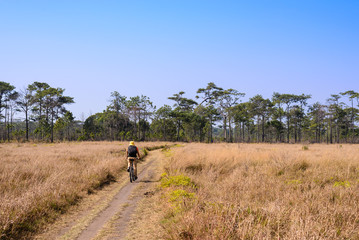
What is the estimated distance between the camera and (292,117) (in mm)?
65375

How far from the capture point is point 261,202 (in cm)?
654

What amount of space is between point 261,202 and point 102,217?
4.51 metres

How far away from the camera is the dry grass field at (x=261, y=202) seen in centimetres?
385

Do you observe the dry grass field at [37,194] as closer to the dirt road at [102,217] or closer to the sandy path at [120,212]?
the dirt road at [102,217]

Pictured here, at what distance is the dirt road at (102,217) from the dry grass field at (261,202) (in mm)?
598

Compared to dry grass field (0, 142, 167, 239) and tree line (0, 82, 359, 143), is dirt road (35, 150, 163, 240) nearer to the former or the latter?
dry grass field (0, 142, 167, 239)

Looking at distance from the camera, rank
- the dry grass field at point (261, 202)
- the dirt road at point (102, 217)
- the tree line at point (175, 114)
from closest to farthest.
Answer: the dry grass field at point (261, 202) → the dirt road at point (102, 217) → the tree line at point (175, 114)

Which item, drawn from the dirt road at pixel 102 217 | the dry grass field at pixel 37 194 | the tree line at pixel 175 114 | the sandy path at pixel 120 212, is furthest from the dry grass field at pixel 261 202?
the tree line at pixel 175 114

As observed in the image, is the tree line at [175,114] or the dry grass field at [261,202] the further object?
the tree line at [175,114]

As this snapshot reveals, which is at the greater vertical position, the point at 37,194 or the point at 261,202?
the point at 37,194

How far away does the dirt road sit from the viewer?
16.3ft

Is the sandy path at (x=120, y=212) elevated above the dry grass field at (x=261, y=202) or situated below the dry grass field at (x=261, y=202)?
below

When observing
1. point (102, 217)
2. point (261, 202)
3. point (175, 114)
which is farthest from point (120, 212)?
point (175, 114)

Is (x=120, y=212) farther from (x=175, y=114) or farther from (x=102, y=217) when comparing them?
(x=175, y=114)
